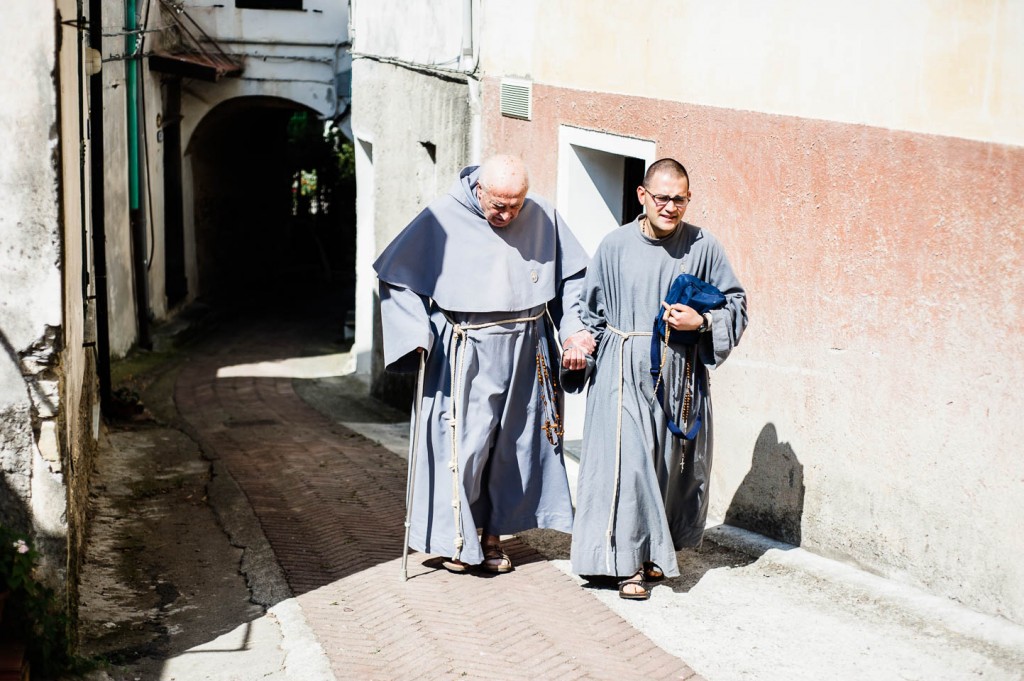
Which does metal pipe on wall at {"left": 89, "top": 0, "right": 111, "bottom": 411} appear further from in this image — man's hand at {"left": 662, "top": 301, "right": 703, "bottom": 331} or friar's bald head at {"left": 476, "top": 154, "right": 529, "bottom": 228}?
man's hand at {"left": 662, "top": 301, "right": 703, "bottom": 331}

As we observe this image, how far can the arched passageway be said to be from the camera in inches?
812

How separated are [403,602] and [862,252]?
2487 mm

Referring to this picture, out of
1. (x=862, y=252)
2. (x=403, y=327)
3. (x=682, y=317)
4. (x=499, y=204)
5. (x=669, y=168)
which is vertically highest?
(x=669, y=168)

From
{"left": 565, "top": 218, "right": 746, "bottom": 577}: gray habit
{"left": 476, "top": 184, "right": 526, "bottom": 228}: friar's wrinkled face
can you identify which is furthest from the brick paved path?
{"left": 476, "top": 184, "right": 526, "bottom": 228}: friar's wrinkled face

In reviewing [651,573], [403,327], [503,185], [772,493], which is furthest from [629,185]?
[651,573]

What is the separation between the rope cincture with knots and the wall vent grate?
3.53 m

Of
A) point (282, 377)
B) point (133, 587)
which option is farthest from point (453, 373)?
point (282, 377)

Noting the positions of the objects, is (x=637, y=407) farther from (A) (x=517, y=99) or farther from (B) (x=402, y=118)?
(B) (x=402, y=118)

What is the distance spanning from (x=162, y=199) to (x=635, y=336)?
1401 cm

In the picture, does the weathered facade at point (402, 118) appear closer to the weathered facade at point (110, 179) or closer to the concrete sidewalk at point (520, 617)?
the weathered facade at point (110, 179)

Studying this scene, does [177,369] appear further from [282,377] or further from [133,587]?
[133,587]

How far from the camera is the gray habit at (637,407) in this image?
5.36 meters

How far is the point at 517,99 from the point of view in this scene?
9.04 meters

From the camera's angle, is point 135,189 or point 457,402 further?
point 135,189
